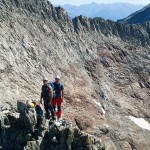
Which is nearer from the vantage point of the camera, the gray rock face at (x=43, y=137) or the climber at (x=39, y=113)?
the gray rock face at (x=43, y=137)

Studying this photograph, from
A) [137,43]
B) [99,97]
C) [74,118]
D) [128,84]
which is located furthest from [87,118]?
[137,43]

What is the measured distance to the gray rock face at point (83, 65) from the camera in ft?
155

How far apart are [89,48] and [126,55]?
775 centimetres

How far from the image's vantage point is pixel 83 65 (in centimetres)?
5950

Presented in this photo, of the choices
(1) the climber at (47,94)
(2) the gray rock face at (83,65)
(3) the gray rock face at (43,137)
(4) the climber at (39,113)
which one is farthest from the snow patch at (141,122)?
(4) the climber at (39,113)

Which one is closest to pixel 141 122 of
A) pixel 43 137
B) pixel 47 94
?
pixel 47 94

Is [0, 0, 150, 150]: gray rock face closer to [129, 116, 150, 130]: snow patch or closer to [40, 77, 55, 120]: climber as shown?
[129, 116, 150, 130]: snow patch

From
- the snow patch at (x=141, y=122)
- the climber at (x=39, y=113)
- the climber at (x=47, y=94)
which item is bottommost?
the snow patch at (x=141, y=122)

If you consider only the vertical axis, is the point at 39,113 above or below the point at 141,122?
above

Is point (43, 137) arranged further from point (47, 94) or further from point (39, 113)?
point (47, 94)

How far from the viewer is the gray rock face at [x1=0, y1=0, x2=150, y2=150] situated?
155 ft

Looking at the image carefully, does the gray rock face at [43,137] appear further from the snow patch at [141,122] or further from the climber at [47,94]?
the snow patch at [141,122]

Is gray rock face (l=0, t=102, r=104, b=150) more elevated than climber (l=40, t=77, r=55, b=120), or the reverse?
climber (l=40, t=77, r=55, b=120)

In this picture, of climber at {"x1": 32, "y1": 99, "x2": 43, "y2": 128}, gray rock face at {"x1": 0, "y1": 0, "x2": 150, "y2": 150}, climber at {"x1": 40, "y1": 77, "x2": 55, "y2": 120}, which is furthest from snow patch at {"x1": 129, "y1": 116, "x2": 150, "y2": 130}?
climber at {"x1": 32, "y1": 99, "x2": 43, "y2": 128}
